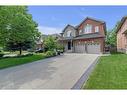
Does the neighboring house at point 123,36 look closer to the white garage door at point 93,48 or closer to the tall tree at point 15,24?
the white garage door at point 93,48

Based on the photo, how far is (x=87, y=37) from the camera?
73.6ft

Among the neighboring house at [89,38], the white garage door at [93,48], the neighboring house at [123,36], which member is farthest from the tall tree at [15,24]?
the neighboring house at [123,36]

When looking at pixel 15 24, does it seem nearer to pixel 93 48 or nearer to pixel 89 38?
pixel 89 38

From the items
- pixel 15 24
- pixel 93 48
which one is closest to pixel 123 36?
pixel 93 48

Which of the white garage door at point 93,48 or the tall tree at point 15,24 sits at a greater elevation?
the tall tree at point 15,24

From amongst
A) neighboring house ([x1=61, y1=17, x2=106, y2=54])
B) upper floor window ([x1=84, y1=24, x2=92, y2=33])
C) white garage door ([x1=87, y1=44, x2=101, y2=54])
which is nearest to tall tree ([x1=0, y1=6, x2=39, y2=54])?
neighboring house ([x1=61, y1=17, x2=106, y2=54])

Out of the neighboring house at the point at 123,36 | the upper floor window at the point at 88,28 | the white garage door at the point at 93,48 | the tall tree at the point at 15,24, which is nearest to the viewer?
the tall tree at the point at 15,24

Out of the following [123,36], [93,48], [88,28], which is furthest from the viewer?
[123,36]

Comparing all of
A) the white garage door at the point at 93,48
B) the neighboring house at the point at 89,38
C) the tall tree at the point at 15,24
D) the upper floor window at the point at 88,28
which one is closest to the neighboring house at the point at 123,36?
the neighboring house at the point at 89,38

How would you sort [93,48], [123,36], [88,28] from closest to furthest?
[93,48], [88,28], [123,36]

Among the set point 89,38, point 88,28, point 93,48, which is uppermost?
point 88,28

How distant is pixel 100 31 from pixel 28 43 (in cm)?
819

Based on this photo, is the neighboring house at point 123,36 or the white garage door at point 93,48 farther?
the white garage door at point 93,48

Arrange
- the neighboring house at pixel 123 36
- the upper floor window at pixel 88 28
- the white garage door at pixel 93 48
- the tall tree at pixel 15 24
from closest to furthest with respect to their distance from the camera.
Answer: the tall tree at pixel 15 24 < the neighboring house at pixel 123 36 < the white garage door at pixel 93 48 < the upper floor window at pixel 88 28
